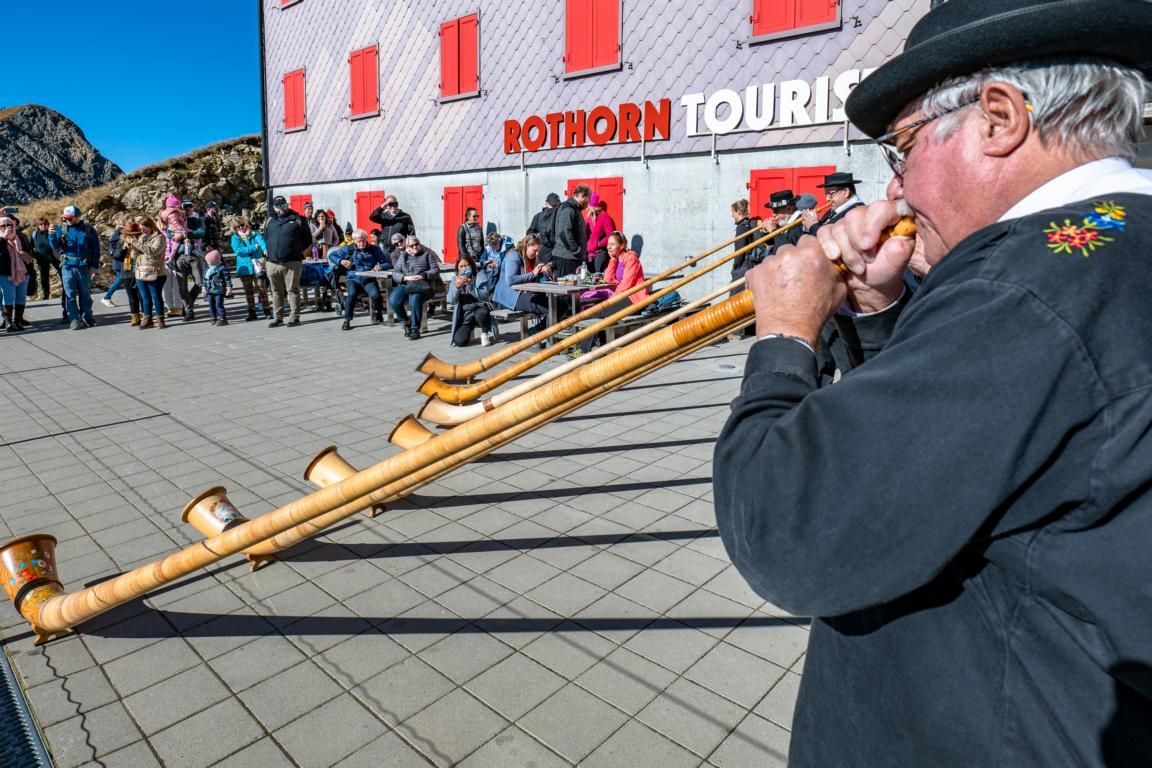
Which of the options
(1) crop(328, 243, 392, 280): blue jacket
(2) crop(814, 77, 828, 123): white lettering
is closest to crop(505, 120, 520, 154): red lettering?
(1) crop(328, 243, 392, 280): blue jacket

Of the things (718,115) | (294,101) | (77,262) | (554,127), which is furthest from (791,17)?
(294,101)

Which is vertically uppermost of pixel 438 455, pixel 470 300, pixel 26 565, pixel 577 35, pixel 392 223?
pixel 577 35

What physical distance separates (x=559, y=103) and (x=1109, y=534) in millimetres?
13878

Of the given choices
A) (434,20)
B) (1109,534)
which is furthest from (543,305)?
(1109,534)

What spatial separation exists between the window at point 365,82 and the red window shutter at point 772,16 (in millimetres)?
9928

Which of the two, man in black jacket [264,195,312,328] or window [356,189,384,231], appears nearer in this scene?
man in black jacket [264,195,312,328]

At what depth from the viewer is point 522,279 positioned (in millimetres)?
10461

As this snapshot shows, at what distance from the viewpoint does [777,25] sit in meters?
10.6

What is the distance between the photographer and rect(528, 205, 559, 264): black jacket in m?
11.2

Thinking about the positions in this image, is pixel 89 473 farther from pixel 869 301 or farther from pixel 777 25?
pixel 777 25

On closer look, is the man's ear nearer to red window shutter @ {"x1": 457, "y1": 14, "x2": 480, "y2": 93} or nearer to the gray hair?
the gray hair

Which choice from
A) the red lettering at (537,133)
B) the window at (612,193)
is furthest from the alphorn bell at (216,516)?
the red lettering at (537,133)

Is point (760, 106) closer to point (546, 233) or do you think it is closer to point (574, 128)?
point (546, 233)

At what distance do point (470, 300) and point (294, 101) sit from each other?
44.4 feet
